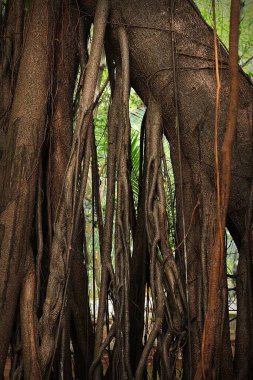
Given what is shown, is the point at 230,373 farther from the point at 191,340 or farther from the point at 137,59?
the point at 137,59

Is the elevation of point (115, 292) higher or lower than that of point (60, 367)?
higher

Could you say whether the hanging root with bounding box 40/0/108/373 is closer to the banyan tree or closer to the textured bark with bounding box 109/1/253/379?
the banyan tree

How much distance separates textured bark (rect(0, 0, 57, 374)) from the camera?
273 centimetres

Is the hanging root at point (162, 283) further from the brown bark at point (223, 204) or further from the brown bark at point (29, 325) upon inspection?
the brown bark at point (29, 325)

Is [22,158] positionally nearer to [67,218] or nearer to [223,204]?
[67,218]

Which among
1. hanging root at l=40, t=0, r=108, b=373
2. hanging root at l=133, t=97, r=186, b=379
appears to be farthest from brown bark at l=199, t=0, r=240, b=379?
hanging root at l=40, t=0, r=108, b=373

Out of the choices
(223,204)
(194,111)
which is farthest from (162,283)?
(194,111)

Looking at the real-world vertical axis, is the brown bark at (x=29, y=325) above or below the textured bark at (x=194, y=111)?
below

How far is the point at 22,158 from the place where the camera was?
9.34 feet

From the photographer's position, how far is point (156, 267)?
278 centimetres

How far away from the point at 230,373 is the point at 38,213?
1150 mm

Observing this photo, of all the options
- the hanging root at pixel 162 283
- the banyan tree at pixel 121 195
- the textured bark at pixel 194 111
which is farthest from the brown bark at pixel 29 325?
the textured bark at pixel 194 111

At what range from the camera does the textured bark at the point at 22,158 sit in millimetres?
2732

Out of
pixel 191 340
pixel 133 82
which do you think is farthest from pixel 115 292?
pixel 133 82
